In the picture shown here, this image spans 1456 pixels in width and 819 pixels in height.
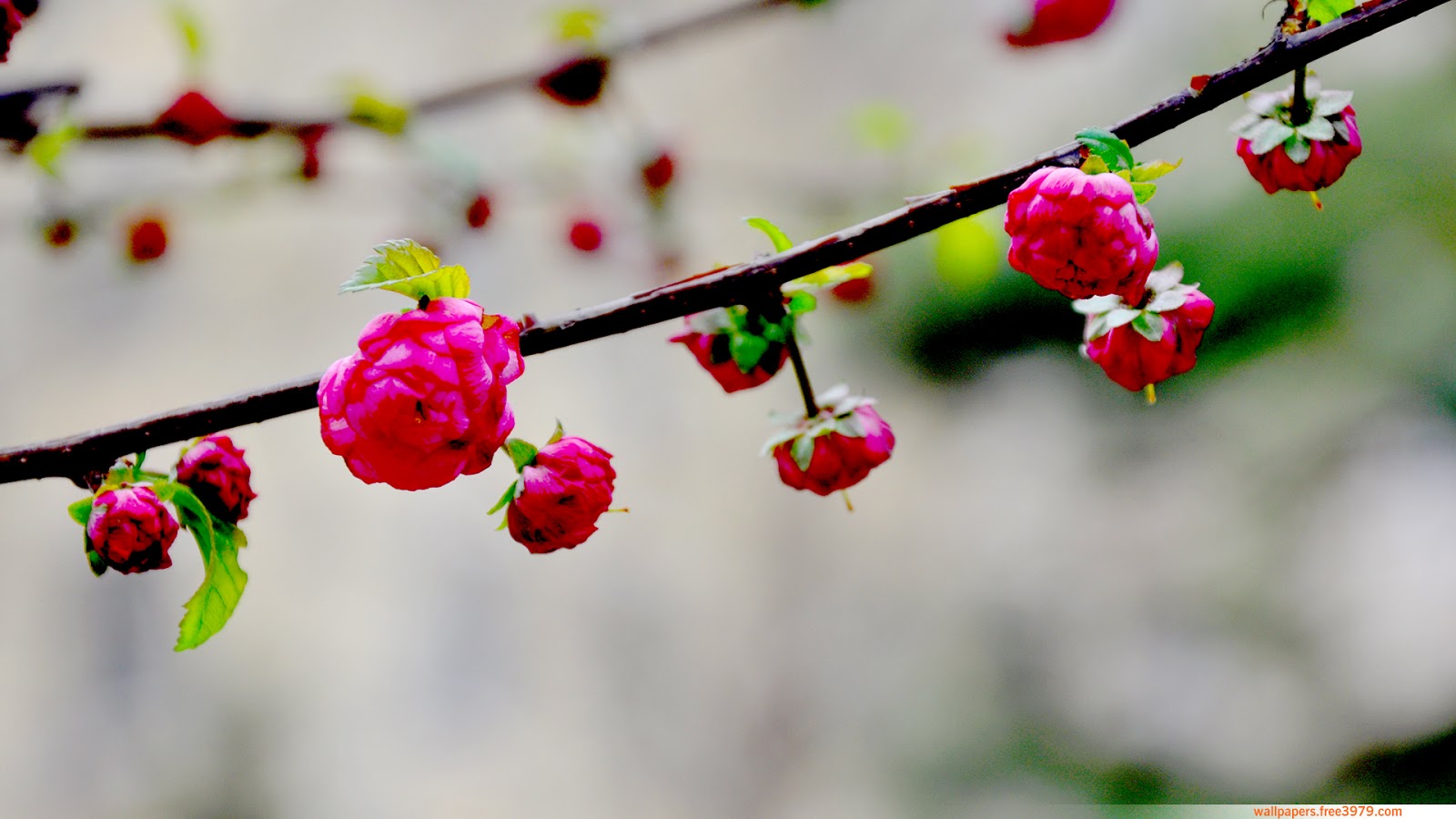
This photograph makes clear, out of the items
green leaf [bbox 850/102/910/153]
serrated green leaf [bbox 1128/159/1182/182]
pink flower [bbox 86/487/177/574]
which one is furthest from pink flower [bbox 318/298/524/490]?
green leaf [bbox 850/102/910/153]

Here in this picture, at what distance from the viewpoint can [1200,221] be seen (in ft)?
5.00

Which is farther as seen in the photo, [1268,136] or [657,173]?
[657,173]

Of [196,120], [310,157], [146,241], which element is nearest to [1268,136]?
[196,120]

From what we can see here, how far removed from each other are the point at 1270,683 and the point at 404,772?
159 centimetres

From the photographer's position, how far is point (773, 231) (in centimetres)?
35

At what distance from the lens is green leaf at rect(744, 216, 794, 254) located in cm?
35

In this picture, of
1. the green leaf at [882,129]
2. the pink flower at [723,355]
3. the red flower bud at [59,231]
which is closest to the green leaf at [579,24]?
the green leaf at [882,129]

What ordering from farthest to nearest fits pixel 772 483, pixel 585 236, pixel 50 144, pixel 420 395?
pixel 772 483 < pixel 585 236 < pixel 50 144 < pixel 420 395

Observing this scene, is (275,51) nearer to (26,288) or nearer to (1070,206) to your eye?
(26,288)


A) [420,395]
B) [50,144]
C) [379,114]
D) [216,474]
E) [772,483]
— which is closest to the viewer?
[420,395]

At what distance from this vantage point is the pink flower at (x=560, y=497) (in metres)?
0.37

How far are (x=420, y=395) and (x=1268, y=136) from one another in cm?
36

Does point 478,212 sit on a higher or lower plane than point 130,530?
higher

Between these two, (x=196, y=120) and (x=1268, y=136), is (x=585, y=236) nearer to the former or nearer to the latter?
(x=196, y=120)
